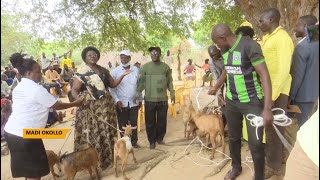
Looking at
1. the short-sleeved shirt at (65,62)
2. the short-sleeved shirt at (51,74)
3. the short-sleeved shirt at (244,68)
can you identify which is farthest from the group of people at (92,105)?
the short-sleeved shirt at (65,62)

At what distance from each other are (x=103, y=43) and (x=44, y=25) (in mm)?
1431

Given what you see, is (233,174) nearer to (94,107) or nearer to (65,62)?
(94,107)

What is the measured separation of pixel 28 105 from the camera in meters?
3.24

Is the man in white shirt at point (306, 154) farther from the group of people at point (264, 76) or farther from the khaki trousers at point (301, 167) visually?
the group of people at point (264, 76)

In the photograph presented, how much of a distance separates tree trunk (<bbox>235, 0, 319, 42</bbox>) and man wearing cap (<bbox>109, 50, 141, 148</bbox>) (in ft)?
6.88

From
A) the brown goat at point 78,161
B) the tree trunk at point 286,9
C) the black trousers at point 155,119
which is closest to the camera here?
the brown goat at point 78,161

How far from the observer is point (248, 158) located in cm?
425

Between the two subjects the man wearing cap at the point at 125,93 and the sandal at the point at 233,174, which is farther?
the man wearing cap at the point at 125,93

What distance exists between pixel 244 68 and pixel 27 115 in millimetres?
2192

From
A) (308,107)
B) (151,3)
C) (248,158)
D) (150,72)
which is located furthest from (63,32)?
(308,107)

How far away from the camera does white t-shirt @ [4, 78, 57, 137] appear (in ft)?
10.5

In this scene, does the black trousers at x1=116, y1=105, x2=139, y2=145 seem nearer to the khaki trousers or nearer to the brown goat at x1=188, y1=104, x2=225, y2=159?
the brown goat at x1=188, y1=104, x2=225, y2=159

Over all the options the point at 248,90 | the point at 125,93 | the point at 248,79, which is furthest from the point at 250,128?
the point at 125,93

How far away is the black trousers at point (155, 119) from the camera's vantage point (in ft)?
19.2
